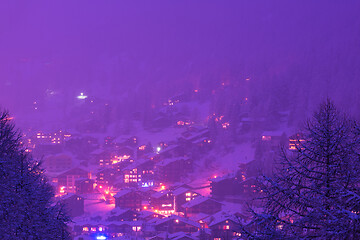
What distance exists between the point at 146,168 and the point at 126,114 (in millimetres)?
46634

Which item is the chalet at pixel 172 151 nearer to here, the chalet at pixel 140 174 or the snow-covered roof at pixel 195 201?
the chalet at pixel 140 174

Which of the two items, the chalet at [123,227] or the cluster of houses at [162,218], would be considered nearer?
the cluster of houses at [162,218]

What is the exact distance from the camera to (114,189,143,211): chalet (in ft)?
144

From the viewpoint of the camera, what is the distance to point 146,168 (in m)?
56.4

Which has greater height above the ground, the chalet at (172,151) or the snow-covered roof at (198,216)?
the chalet at (172,151)

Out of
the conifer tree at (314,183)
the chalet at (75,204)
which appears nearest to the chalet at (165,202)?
the chalet at (75,204)

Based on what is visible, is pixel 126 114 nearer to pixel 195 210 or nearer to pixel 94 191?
pixel 94 191

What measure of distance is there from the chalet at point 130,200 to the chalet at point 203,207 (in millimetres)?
6678

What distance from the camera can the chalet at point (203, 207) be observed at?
4028cm

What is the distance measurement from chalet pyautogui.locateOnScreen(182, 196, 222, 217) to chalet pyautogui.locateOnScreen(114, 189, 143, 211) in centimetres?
668

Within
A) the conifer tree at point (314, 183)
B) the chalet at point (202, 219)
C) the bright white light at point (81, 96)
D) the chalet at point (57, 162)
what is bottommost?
the conifer tree at point (314, 183)

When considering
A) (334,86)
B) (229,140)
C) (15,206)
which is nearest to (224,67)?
(334,86)

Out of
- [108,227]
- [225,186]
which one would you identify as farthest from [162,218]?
[225,186]

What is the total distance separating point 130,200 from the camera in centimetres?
4403
